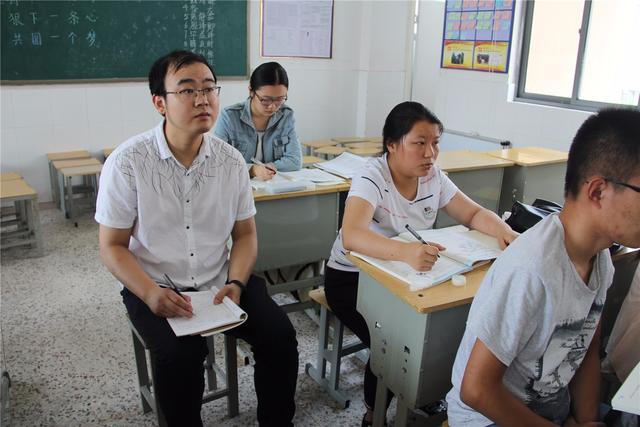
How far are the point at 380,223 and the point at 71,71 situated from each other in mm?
3575

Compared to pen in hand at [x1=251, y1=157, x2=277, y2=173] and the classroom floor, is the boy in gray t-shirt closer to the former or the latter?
the classroom floor

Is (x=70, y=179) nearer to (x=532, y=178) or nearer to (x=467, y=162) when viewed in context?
(x=467, y=162)

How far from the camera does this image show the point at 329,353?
7.26ft

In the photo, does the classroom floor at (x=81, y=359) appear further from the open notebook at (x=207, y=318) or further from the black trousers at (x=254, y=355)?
the open notebook at (x=207, y=318)

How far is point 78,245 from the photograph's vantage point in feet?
12.4

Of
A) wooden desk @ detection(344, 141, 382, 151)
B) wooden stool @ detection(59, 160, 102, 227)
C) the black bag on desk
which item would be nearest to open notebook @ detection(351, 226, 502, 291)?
the black bag on desk

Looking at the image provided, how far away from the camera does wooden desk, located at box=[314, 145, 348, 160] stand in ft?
16.7

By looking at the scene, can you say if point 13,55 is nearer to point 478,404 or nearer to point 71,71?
point 71,71

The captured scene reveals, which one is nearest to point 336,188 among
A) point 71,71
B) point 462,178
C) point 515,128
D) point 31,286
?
point 462,178

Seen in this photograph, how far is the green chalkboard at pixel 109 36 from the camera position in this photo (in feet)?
13.6

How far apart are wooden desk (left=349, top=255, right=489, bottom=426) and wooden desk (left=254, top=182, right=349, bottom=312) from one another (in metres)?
0.88

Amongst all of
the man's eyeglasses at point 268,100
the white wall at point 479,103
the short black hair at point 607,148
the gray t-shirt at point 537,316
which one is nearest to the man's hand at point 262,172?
the man's eyeglasses at point 268,100

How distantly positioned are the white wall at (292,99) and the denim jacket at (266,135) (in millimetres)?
2209

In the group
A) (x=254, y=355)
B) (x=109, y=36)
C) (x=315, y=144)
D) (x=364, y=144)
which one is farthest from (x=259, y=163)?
(x=364, y=144)
